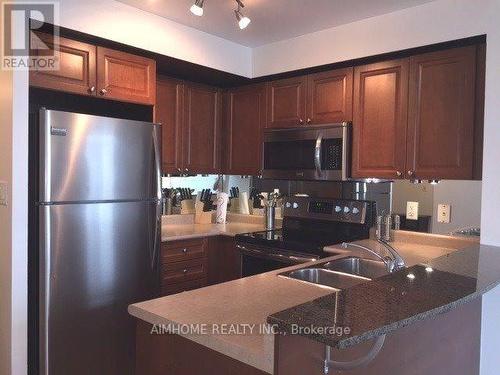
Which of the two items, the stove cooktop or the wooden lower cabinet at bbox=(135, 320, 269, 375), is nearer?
the wooden lower cabinet at bbox=(135, 320, 269, 375)

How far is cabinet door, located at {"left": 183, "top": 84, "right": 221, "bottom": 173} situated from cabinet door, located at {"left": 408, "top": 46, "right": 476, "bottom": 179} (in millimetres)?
1639

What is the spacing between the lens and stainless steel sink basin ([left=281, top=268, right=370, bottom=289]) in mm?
1956

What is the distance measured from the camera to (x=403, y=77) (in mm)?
2621

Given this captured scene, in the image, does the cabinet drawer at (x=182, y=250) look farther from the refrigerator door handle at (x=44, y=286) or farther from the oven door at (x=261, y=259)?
the refrigerator door handle at (x=44, y=286)

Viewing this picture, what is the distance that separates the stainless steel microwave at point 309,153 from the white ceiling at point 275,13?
0.69 metres

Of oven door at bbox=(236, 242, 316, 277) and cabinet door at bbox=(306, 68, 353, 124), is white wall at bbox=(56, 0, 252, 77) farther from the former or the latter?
oven door at bbox=(236, 242, 316, 277)

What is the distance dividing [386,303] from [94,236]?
1.71m

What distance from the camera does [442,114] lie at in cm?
246

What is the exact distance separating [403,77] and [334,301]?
1.93m

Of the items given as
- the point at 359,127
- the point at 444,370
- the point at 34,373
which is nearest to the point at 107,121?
the point at 34,373

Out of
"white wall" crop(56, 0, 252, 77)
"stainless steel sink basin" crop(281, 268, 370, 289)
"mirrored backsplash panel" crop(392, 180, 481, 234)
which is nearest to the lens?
"stainless steel sink basin" crop(281, 268, 370, 289)

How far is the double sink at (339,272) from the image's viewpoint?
6.45 ft

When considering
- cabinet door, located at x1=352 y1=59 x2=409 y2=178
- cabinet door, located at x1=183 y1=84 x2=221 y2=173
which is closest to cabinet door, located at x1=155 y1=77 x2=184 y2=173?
cabinet door, located at x1=183 y1=84 x2=221 y2=173

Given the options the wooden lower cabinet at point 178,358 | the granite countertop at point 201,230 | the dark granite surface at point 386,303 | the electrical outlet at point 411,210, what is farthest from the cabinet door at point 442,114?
the wooden lower cabinet at point 178,358
